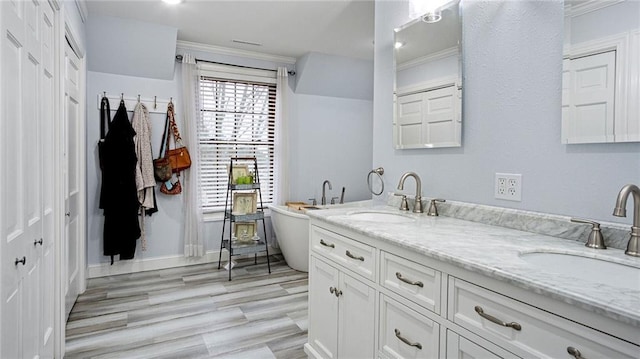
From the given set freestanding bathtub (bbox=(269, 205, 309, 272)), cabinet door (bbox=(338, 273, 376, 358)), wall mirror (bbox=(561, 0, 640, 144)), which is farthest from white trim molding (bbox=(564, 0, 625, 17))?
freestanding bathtub (bbox=(269, 205, 309, 272))

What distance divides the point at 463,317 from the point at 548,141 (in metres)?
0.85

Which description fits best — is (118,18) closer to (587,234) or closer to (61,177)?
(61,177)

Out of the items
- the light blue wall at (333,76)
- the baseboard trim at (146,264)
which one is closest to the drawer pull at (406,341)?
the baseboard trim at (146,264)

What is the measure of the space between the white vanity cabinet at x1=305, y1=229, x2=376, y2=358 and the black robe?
2.40 m

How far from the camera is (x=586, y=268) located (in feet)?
3.89

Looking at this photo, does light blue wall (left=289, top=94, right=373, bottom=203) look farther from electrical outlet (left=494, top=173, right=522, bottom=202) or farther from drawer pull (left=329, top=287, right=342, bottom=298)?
electrical outlet (left=494, top=173, right=522, bottom=202)

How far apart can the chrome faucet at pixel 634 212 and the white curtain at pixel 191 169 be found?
373 centimetres

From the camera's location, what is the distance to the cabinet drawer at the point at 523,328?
83 cm

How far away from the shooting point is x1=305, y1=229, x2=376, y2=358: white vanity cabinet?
5.54ft

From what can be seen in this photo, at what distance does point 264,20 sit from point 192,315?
8.72 ft

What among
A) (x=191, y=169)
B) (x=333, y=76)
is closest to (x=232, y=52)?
(x=333, y=76)

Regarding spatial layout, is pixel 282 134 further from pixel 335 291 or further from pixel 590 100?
pixel 590 100

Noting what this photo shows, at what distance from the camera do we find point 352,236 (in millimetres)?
1787

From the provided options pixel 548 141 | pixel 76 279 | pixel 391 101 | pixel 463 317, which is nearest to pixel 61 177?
pixel 76 279
